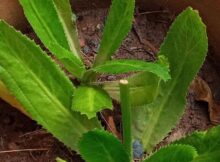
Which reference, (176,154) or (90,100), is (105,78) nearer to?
(90,100)

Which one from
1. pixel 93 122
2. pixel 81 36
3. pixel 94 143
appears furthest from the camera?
pixel 81 36

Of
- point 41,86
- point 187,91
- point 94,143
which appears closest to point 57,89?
point 41,86

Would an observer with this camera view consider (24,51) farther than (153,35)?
No

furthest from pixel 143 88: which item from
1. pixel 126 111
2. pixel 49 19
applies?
pixel 49 19

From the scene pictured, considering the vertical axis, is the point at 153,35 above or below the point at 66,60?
above

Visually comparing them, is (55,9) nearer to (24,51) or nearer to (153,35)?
(24,51)

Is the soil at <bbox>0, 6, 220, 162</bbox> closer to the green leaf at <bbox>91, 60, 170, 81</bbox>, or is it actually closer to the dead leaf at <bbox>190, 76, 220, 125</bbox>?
the dead leaf at <bbox>190, 76, 220, 125</bbox>
